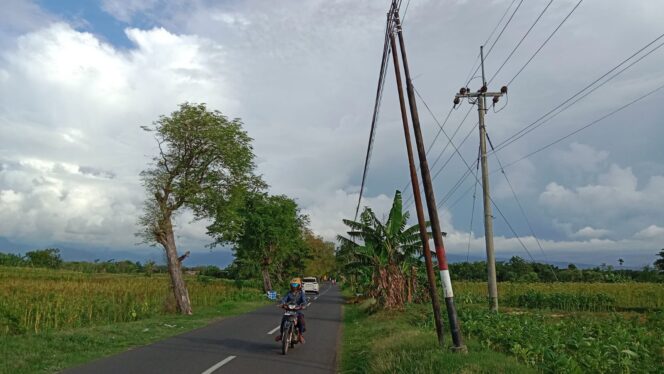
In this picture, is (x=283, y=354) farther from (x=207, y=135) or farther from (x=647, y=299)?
(x=647, y=299)

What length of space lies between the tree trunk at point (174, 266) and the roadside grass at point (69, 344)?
5.44 m

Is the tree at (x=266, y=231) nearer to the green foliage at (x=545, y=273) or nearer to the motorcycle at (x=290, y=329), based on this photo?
the green foliage at (x=545, y=273)

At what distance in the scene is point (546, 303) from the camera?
29453mm

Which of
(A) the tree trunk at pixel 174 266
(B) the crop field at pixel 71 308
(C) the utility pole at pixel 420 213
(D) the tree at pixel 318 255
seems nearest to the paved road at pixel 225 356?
(C) the utility pole at pixel 420 213

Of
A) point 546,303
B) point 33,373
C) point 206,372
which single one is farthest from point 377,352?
point 546,303

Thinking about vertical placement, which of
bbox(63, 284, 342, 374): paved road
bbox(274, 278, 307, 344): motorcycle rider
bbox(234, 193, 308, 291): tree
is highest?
bbox(234, 193, 308, 291): tree

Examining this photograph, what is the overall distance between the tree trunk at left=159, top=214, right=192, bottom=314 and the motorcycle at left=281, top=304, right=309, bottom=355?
12483 millimetres

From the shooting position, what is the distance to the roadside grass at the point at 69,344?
1044cm

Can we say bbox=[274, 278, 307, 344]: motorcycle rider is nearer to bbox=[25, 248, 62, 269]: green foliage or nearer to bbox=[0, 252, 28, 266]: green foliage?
bbox=[0, 252, 28, 266]: green foliage

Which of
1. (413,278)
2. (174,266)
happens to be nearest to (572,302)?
(413,278)

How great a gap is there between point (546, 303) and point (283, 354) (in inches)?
878

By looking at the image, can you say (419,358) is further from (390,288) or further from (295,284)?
(390,288)

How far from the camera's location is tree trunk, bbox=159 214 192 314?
23.8m

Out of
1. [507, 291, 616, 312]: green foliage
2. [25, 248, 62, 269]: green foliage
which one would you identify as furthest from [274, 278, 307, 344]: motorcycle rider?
[25, 248, 62, 269]: green foliage
